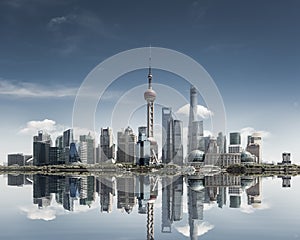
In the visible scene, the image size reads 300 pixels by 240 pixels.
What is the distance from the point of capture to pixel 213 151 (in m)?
179

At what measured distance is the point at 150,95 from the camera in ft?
573

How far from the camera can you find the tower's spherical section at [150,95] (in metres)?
174

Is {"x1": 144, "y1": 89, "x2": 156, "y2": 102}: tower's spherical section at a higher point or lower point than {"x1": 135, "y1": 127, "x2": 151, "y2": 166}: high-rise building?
higher

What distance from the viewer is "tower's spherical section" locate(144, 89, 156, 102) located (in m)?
174

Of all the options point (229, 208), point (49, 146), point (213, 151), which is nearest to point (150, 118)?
point (213, 151)

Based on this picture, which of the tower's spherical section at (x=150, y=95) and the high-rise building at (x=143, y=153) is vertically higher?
the tower's spherical section at (x=150, y=95)

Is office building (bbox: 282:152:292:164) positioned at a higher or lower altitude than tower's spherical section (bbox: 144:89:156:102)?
lower

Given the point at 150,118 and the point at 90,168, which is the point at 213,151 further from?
the point at 90,168

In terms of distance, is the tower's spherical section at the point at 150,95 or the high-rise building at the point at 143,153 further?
the tower's spherical section at the point at 150,95

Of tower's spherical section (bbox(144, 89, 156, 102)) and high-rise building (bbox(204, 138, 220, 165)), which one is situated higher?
tower's spherical section (bbox(144, 89, 156, 102))

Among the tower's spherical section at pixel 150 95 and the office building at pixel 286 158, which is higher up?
the tower's spherical section at pixel 150 95

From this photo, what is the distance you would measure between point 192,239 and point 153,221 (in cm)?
516

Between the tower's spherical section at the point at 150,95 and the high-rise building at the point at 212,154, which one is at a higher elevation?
the tower's spherical section at the point at 150,95

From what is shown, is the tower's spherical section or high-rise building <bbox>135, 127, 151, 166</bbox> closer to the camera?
high-rise building <bbox>135, 127, 151, 166</bbox>
